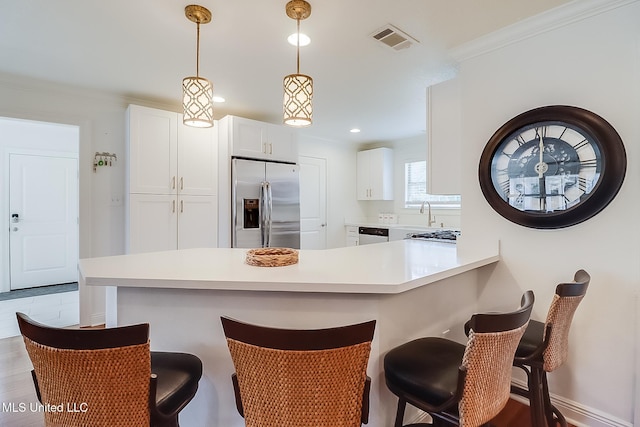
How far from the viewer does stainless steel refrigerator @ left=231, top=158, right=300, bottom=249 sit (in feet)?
11.6

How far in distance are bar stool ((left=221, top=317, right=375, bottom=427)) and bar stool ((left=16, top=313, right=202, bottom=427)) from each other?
295 mm

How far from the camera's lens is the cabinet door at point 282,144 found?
388cm

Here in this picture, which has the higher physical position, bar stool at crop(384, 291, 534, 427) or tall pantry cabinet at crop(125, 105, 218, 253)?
tall pantry cabinet at crop(125, 105, 218, 253)

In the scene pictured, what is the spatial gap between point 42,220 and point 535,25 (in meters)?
6.26

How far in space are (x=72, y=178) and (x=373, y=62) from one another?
496 cm

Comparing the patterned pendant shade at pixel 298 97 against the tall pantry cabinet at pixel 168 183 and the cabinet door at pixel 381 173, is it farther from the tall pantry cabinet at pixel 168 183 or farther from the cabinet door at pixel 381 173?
the cabinet door at pixel 381 173

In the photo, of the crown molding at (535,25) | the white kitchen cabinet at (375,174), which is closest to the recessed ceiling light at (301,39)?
the crown molding at (535,25)

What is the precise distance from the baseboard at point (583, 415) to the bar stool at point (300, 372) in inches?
66.5

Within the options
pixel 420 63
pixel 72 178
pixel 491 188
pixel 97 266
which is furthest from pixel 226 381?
pixel 72 178

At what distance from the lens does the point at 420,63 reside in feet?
8.34

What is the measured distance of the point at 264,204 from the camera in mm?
3709

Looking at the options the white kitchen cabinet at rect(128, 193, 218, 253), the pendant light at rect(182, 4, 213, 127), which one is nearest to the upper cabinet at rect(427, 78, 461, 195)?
the pendant light at rect(182, 4, 213, 127)

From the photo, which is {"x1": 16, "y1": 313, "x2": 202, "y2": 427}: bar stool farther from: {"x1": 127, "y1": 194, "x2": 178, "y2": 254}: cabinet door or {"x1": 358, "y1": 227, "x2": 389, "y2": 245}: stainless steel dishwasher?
{"x1": 358, "y1": 227, "x2": 389, "y2": 245}: stainless steel dishwasher

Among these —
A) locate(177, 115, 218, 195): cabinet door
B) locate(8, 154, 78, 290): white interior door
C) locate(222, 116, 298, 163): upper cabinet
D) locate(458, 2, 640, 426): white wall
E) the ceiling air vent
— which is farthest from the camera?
locate(8, 154, 78, 290): white interior door
